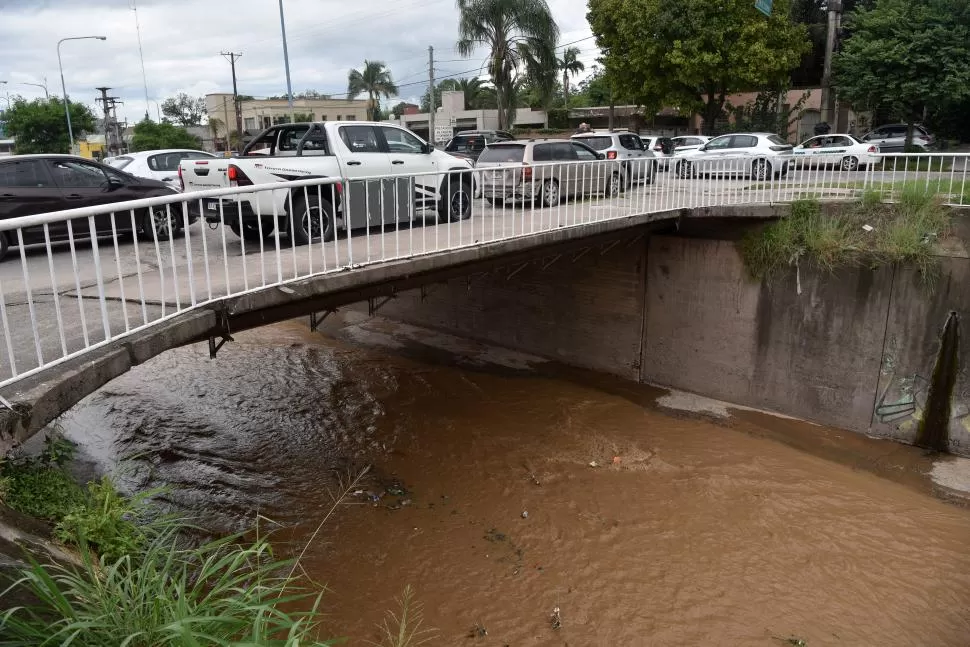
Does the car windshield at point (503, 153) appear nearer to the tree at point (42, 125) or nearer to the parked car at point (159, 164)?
the parked car at point (159, 164)

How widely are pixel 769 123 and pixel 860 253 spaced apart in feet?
69.9

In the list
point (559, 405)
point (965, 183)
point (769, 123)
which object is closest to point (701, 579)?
point (559, 405)

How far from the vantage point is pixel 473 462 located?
9805mm

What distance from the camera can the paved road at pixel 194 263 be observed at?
4.82 meters

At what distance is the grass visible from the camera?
9.59 m

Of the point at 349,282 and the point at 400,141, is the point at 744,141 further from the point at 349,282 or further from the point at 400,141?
the point at 349,282

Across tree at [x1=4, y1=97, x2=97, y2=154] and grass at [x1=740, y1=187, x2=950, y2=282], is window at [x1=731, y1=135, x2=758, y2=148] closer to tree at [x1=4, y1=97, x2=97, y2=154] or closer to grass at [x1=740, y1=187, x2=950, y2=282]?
grass at [x1=740, y1=187, x2=950, y2=282]

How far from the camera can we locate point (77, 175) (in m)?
9.38

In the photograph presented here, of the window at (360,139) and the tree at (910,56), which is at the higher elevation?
the tree at (910,56)

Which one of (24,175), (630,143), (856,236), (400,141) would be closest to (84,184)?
(24,175)

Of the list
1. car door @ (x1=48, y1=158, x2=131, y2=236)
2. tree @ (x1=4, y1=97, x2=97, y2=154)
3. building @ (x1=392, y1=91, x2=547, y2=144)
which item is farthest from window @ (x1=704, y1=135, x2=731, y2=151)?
tree @ (x1=4, y1=97, x2=97, y2=154)

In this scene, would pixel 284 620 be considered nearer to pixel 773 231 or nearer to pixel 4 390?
pixel 4 390

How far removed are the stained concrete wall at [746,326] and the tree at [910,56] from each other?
49.3 ft

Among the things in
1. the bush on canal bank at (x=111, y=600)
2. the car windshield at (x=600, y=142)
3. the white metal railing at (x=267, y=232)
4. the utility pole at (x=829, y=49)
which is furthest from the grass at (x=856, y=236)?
the utility pole at (x=829, y=49)
